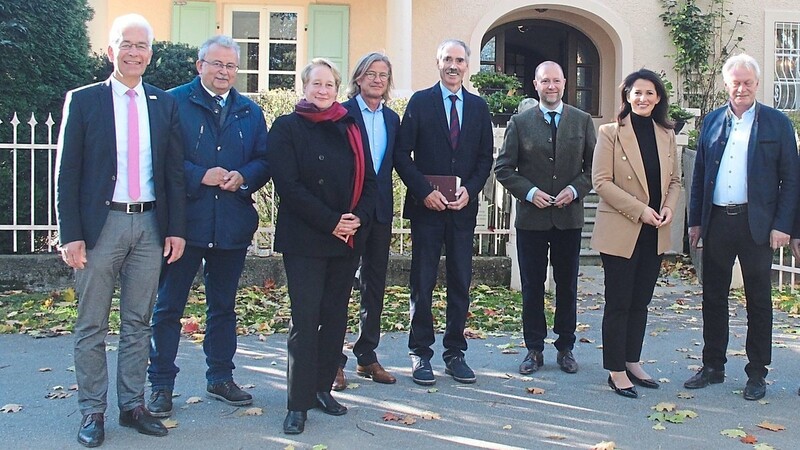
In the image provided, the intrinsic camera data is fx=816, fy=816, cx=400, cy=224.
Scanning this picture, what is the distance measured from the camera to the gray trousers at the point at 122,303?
399 cm

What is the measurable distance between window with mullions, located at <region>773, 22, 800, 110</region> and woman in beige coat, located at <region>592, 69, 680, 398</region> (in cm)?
1070

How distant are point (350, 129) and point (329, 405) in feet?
4.90

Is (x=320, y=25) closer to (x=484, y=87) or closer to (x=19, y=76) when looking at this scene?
(x=484, y=87)

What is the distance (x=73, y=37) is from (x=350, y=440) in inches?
276

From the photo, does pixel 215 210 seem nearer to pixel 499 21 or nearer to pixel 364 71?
pixel 364 71

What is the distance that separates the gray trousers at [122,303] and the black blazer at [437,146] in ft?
5.52

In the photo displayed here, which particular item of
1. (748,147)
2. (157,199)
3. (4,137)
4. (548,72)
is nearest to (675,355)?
(748,147)

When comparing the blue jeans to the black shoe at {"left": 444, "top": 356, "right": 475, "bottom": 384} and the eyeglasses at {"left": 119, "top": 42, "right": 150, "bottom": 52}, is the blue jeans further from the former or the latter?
the black shoe at {"left": 444, "top": 356, "right": 475, "bottom": 384}

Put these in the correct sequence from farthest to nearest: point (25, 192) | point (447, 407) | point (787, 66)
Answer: point (787, 66)
point (25, 192)
point (447, 407)

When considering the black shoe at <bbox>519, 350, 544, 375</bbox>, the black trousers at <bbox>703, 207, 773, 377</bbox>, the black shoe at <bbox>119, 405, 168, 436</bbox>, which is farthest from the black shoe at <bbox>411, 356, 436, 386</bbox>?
the black trousers at <bbox>703, 207, 773, 377</bbox>

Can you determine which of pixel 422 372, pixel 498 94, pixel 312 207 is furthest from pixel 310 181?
pixel 498 94

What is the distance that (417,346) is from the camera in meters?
5.20

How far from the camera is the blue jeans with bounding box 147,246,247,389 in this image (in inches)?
175

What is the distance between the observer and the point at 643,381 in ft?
16.5
